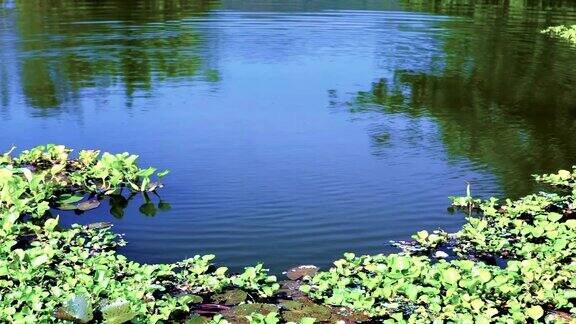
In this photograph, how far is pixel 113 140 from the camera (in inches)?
386

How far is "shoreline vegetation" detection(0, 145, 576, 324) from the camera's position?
4629 millimetres

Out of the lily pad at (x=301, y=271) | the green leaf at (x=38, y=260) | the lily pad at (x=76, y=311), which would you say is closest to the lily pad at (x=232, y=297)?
the lily pad at (x=301, y=271)

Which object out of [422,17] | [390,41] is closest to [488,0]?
[422,17]

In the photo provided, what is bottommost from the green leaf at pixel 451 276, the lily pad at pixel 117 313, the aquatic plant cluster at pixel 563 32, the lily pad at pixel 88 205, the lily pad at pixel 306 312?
the lily pad at pixel 306 312

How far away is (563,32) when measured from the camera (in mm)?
21234

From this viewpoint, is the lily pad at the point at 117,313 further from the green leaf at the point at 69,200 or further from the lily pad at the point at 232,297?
the green leaf at the point at 69,200

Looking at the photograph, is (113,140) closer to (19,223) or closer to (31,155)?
(31,155)

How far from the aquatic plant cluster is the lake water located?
56 centimetres

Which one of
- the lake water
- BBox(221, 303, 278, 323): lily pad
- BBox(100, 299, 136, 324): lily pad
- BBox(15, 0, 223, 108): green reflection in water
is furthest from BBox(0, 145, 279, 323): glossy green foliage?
BBox(15, 0, 223, 108): green reflection in water

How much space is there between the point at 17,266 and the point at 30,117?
6.37 m

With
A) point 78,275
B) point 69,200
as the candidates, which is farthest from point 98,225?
point 78,275

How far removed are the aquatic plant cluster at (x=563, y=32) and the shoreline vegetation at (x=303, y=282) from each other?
15691 mm

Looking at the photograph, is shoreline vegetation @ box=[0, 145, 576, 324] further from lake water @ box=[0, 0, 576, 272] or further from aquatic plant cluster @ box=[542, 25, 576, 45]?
aquatic plant cluster @ box=[542, 25, 576, 45]

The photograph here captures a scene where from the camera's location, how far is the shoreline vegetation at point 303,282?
463 cm
